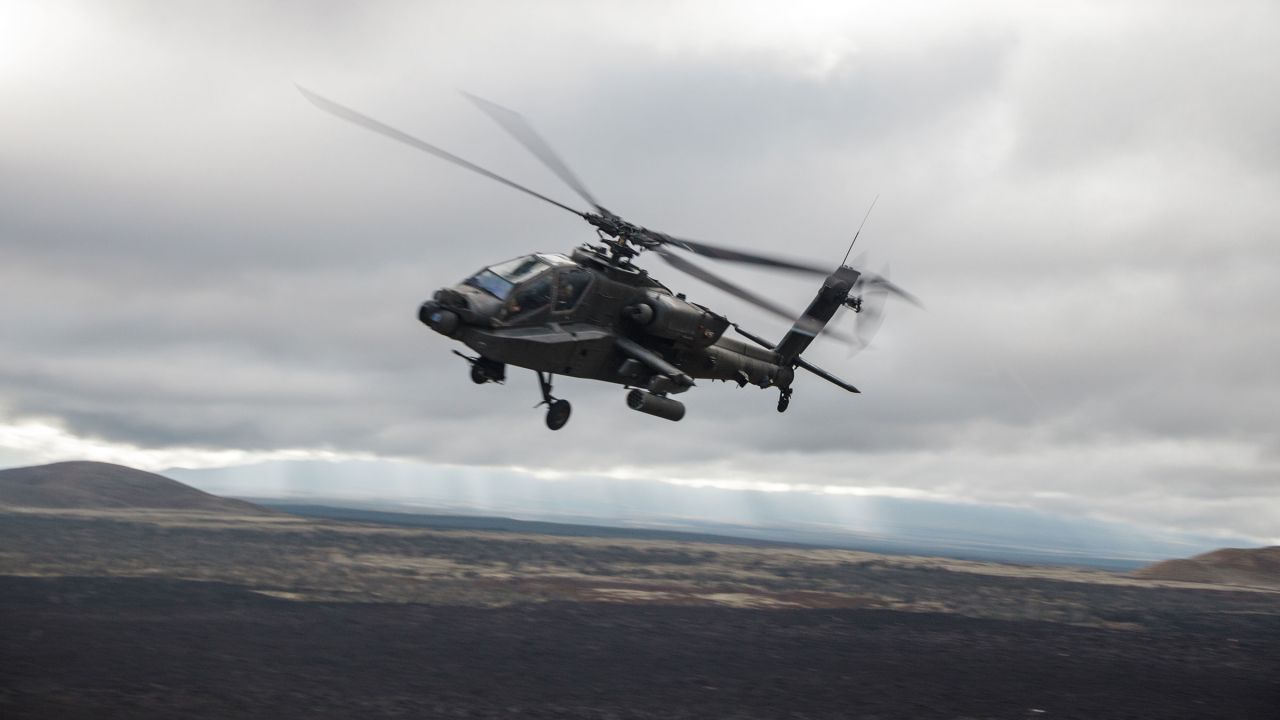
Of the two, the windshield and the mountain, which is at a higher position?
the windshield

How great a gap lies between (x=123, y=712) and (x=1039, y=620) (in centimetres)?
10136

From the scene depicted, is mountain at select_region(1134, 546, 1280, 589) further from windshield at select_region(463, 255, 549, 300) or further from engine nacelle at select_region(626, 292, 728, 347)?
windshield at select_region(463, 255, 549, 300)

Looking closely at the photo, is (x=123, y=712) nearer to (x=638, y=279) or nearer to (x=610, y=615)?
(x=638, y=279)

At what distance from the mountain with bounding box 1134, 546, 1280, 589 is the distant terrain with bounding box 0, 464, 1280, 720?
11333 mm

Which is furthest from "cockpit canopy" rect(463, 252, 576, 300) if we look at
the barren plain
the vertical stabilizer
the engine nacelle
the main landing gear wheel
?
the barren plain

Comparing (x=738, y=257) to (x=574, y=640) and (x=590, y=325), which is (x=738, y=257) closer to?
(x=590, y=325)

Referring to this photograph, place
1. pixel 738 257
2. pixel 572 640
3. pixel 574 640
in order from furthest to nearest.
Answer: pixel 574 640 < pixel 572 640 < pixel 738 257

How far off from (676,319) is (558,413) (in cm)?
532

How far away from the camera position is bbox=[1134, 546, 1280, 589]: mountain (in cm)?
16488

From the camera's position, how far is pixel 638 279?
34219 mm

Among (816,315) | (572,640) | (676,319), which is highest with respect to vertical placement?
(816,315)

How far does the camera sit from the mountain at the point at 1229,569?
16488cm

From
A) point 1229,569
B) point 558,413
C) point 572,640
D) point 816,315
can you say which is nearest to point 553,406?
point 558,413

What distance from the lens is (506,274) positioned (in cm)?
3139
